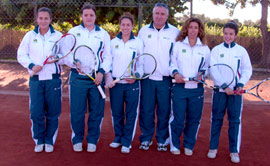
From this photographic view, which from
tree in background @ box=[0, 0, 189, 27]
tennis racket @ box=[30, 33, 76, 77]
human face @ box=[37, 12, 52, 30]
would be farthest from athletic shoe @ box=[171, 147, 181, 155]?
tree in background @ box=[0, 0, 189, 27]

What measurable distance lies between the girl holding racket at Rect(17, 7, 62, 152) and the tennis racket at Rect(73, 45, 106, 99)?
0.31 meters

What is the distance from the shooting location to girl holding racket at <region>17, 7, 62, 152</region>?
13.2 feet

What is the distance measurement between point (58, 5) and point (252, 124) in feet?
23.9

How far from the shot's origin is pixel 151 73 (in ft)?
13.4

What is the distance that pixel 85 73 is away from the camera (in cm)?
405

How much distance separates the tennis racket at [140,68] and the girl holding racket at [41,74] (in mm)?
834

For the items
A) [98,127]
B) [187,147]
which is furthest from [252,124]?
[98,127]

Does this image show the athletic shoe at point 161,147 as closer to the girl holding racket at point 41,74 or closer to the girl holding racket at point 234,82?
the girl holding racket at point 234,82

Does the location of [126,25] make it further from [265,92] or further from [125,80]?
[265,92]

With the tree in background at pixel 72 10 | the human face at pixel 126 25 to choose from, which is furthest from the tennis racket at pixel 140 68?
the tree in background at pixel 72 10

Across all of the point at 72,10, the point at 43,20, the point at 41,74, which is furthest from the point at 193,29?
the point at 72,10

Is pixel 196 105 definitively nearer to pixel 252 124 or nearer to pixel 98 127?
pixel 98 127

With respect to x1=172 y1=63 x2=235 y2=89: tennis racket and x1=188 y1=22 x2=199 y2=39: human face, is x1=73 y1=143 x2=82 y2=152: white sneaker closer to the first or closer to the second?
x1=172 y1=63 x2=235 y2=89: tennis racket

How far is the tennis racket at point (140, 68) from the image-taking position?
4.10m
